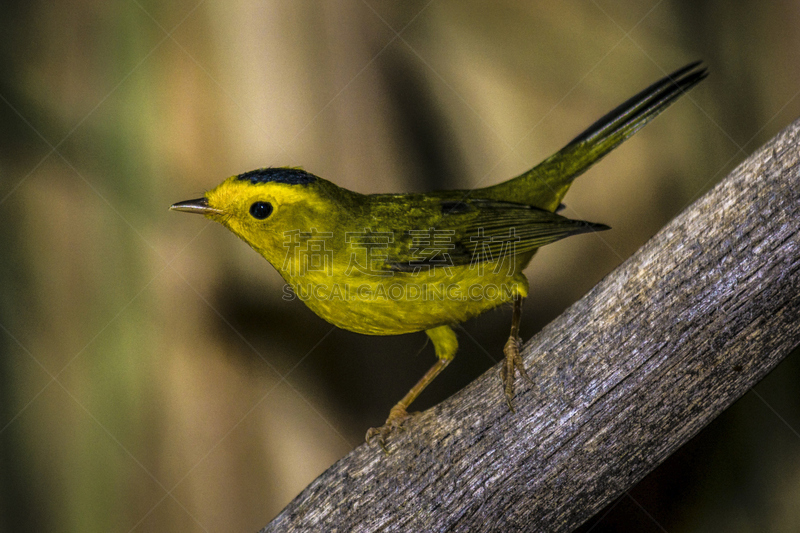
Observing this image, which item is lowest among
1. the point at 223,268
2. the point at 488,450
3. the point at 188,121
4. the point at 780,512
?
the point at 780,512

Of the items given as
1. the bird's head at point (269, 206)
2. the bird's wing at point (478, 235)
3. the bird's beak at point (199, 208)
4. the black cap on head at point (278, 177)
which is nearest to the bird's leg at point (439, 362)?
the bird's wing at point (478, 235)

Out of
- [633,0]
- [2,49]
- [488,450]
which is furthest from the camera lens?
[633,0]

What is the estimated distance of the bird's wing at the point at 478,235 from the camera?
1927 millimetres

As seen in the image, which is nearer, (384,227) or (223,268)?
(384,227)

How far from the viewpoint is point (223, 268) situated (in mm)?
2912

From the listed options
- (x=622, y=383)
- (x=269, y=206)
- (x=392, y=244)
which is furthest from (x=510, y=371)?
(x=269, y=206)

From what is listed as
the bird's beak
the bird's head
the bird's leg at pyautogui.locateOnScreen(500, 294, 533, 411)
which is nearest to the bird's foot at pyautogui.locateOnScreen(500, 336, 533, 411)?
the bird's leg at pyautogui.locateOnScreen(500, 294, 533, 411)

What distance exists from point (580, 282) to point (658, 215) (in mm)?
505

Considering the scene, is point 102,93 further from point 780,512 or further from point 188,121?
point 780,512

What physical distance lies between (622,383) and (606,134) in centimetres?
105

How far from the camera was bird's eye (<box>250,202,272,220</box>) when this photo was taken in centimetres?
Answer: 180

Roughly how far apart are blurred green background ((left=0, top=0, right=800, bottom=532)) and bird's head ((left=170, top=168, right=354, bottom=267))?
108cm

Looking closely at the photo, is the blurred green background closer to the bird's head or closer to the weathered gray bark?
the bird's head

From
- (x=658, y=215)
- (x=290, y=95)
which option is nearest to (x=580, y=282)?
(x=658, y=215)
